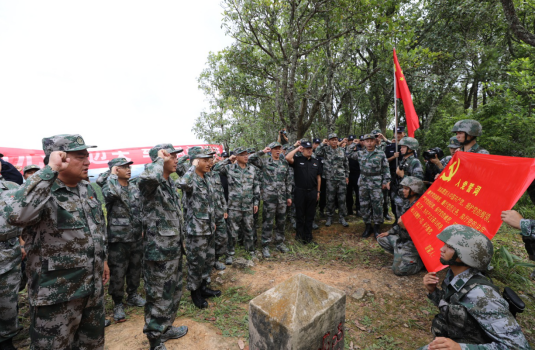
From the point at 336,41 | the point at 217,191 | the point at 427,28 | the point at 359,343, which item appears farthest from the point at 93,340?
the point at 427,28

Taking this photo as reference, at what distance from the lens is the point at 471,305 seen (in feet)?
6.12

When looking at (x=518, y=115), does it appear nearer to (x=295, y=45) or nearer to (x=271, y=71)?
(x=295, y=45)

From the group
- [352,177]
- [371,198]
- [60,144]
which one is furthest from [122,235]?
[352,177]

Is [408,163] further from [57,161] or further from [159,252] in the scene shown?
[57,161]

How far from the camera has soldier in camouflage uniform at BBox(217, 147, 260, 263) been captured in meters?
5.57

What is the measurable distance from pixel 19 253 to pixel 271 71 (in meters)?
9.00

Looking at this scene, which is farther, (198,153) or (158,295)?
(198,153)

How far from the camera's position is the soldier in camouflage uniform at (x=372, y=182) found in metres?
6.19

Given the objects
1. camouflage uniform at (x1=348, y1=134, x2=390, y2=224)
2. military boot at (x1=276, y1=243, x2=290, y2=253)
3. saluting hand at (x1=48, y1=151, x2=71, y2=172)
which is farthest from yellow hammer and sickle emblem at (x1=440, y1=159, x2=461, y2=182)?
saluting hand at (x1=48, y1=151, x2=71, y2=172)

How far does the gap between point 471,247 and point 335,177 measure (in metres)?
5.47

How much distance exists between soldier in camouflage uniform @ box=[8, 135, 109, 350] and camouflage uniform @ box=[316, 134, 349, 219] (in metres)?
6.11

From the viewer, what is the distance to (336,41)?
9656mm

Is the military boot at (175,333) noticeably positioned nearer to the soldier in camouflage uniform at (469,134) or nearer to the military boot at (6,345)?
the military boot at (6,345)

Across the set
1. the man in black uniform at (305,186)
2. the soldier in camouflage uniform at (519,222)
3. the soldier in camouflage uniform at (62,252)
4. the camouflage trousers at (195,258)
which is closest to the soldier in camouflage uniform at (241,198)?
the man in black uniform at (305,186)
